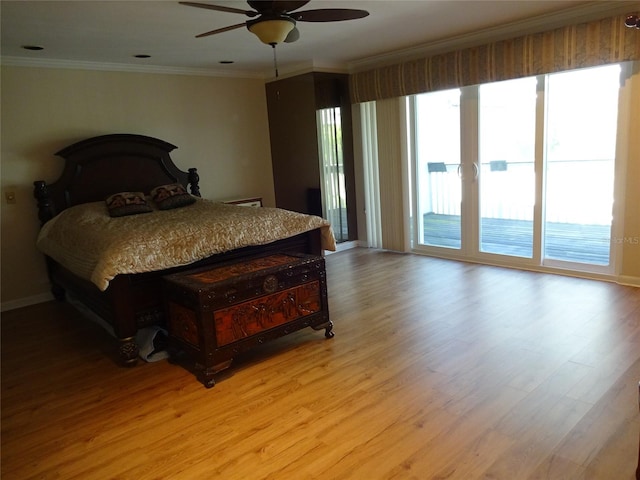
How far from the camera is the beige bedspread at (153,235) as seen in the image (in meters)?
2.97

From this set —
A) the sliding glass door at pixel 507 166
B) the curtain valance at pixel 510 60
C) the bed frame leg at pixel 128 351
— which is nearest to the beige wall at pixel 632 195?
the curtain valance at pixel 510 60

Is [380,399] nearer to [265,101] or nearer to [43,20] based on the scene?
[43,20]

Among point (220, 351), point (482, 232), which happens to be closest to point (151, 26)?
point (220, 351)

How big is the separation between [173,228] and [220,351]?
1.02 meters

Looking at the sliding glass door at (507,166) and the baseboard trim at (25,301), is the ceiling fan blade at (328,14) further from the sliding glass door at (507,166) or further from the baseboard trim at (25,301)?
the baseboard trim at (25,301)

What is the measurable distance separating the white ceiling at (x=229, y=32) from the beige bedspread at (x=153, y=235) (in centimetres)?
146

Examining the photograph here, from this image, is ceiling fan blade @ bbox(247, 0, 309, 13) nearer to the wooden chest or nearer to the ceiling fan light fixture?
the ceiling fan light fixture

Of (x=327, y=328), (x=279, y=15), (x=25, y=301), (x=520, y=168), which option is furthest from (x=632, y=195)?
(x=25, y=301)

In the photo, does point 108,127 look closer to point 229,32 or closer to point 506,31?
point 229,32

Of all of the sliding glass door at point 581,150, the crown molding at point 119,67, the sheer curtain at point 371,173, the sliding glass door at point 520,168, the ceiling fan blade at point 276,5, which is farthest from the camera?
the sheer curtain at point 371,173

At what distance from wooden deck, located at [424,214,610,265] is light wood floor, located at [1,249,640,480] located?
0.86 metres

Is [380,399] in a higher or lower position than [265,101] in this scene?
lower

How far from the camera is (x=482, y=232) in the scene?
5125mm

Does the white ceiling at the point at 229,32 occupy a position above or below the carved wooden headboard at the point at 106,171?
above
